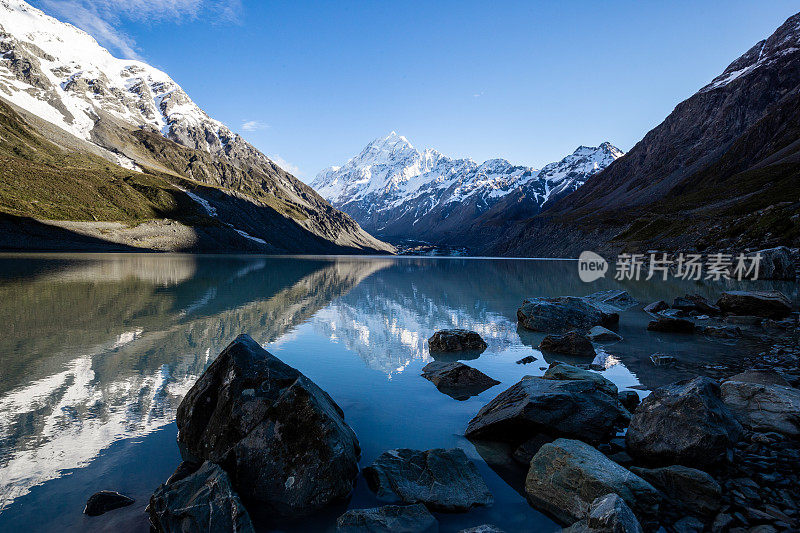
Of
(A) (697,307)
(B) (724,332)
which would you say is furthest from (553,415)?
(A) (697,307)

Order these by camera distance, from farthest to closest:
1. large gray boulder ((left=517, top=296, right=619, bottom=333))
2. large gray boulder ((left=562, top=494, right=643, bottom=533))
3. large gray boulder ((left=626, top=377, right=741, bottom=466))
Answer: large gray boulder ((left=517, top=296, right=619, bottom=333)) < large gray boulder ((left=626, top=377, right=741, bottom=466)) < large gray boulder ((left=562, top=494, right=643, bottom=533))

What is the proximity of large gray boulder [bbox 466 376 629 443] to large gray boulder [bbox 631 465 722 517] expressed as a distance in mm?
1834

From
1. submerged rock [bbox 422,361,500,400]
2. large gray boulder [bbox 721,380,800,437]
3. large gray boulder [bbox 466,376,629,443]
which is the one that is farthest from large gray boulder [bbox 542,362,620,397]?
large gray boulder [bbox 721,380,800,437]

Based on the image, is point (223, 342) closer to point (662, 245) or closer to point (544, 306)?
point (544, 306)

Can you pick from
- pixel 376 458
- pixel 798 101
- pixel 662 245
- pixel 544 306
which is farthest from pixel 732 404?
pixel 798 101

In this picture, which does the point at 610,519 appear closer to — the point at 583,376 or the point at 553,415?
the point at 553,415

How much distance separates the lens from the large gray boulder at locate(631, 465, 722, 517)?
20.1 feet

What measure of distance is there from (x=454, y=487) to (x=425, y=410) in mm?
3908

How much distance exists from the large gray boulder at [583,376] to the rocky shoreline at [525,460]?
0.30 m

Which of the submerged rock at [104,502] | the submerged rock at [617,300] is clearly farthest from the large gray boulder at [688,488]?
the submerged rock at [617,300]

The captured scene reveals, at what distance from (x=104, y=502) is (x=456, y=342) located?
1358 cm

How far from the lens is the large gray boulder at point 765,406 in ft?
27.3

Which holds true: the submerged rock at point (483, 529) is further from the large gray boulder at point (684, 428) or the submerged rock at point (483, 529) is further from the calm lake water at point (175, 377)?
the large gray boulder at point (684, 428)

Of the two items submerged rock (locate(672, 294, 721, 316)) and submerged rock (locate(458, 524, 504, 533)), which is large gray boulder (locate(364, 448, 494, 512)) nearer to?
submerged rock (locate(458, 524, 504, 533))
